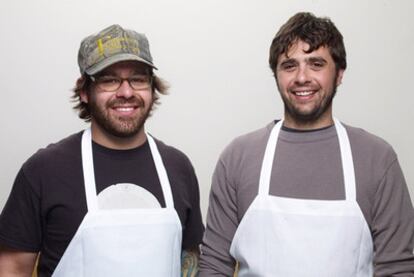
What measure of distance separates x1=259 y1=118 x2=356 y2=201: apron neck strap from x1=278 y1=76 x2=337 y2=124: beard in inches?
2.4

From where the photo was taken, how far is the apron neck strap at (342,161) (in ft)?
4.43

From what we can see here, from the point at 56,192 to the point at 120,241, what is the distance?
0.18 metres

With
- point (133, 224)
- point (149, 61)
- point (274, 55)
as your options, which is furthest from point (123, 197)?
point (274, 55)

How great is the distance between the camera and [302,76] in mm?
1382

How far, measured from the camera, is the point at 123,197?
138 cm

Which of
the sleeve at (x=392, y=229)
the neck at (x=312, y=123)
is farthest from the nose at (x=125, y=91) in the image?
the sleeve at (x=392, y=229)

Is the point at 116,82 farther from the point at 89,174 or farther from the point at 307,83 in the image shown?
the point at 307,83

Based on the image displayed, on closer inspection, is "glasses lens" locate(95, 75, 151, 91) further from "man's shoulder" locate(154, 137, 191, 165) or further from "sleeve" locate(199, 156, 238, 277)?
"sleeve" locate(199, 156, 238, 277)

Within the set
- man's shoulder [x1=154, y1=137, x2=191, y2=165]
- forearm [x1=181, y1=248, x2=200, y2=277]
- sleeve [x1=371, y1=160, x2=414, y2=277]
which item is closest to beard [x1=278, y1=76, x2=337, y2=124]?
sleeve [x1=371, y1=160, x2=414, y2=277]

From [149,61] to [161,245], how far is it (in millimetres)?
438

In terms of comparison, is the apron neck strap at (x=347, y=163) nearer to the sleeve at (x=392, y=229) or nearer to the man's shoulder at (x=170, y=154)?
the sleeve at (x=392, y=229)

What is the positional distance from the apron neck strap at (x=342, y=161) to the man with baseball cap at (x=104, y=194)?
21 centimetres

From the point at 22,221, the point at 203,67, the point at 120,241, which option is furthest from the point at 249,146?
the point at 203,67

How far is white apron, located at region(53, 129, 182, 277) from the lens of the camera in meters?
1.34
